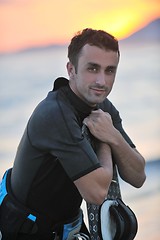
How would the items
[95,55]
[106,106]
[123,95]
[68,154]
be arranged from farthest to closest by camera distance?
[123,95]
[106,106]
[95,55]
[68,154]

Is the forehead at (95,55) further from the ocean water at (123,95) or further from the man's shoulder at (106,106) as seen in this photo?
the ocean water at (123,95)

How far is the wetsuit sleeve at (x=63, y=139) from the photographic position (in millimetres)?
2016

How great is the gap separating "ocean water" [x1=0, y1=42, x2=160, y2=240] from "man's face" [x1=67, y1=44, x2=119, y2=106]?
1.79 feet

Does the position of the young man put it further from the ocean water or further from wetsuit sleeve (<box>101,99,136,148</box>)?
the ocean water

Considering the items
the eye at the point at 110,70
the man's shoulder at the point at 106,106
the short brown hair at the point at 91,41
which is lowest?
the man's shoulder at the point at 106,106

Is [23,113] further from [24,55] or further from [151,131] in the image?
[151,131]

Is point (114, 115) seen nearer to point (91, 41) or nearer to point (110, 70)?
point (110, 70)

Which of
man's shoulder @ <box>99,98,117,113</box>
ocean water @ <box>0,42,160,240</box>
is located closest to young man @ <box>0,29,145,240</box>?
man's shoulder @ <box>99,98,117,113</box>

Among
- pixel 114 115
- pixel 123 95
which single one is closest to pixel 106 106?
pixel 114 115

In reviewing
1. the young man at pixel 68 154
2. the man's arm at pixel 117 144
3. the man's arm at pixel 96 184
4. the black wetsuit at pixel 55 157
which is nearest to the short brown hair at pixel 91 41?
the young man at pixel 68 154

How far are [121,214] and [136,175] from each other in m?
0.21

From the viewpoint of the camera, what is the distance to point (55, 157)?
6.91 feet

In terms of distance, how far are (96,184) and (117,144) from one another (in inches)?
9.5

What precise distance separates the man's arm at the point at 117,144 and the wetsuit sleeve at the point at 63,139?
0.15 m
